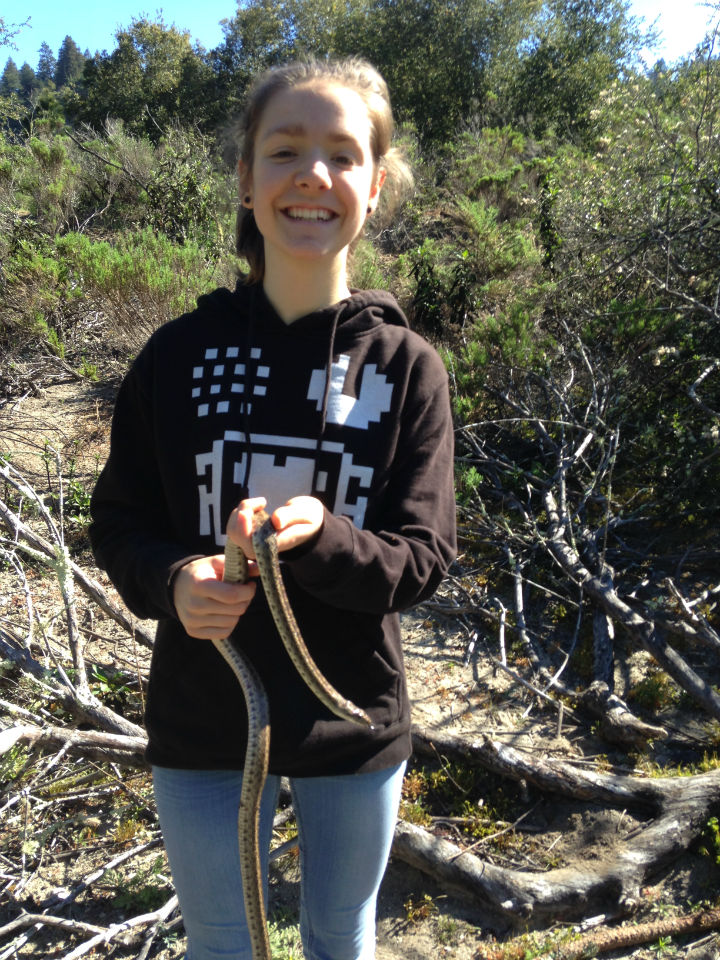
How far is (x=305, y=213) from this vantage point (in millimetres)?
1489

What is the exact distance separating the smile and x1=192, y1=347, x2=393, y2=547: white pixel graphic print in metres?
0.29

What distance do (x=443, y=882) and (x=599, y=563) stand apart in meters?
1.86

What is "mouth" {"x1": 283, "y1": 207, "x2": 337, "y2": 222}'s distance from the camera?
149 cm

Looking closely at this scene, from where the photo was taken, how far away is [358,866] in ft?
4.91

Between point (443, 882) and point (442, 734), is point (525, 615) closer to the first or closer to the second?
point (442, 734)

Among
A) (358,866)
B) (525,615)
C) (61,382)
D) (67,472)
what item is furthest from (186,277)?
(358,866)

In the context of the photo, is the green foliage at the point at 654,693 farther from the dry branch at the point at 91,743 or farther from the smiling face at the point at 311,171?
the smiling face at the point at 311,171

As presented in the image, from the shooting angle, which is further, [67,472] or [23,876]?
[67,472]

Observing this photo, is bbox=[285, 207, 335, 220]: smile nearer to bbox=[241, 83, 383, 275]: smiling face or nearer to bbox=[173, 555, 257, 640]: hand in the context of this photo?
bbox=[241, 83, 383, 275]: smiling face

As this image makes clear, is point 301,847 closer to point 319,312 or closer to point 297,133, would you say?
point 319,312


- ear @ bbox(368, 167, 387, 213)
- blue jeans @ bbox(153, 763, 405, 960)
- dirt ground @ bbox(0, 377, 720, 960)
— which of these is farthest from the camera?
dirt ground @ bbox(0, 377, 720, 960)

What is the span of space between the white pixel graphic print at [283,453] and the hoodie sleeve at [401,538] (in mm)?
65

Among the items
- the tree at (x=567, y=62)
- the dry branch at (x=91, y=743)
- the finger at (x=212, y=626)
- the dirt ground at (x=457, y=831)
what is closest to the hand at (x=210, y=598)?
the finger at (x=212, y=626)

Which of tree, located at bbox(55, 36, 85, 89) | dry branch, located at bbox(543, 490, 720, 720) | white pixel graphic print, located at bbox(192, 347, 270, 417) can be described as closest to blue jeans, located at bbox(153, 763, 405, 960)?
white pixel graphic print, located at bbox(192, 347, 270, 417)
